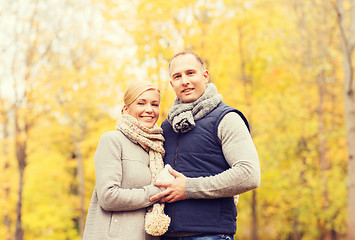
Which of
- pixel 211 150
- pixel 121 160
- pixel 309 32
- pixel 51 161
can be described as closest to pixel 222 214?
pixel 211 150

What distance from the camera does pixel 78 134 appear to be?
15.5 m

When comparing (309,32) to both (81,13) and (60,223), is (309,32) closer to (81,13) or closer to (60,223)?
Answer: (81,13)

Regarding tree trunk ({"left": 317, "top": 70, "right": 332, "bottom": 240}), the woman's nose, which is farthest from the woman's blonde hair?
tree trunk ({"left": 317, "top": 70, "right": 332, "bottom": 240})

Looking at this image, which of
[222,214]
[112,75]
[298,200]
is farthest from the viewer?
[298,200]

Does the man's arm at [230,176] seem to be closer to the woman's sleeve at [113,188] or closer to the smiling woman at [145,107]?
the woman's sleeve at [113,188]

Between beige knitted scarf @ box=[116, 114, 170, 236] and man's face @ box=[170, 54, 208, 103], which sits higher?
man's face @ box=[170, 54, 208, 103]

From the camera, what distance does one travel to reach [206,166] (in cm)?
248

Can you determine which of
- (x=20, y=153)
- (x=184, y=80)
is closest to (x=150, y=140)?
(x=184, y=80)

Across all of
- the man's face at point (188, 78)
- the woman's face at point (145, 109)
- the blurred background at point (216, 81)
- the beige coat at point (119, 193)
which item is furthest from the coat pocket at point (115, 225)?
the blurred background at point (216, 81)

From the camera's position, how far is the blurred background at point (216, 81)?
25.9ft

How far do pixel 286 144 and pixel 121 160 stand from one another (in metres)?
11.7

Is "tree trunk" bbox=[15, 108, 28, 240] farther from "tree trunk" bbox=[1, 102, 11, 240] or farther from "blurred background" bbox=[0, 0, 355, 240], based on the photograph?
"tree trunk" bbox=[1, 102, 11, 240]

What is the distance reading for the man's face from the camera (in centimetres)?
272

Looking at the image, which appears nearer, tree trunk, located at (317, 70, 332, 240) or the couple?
the couple
